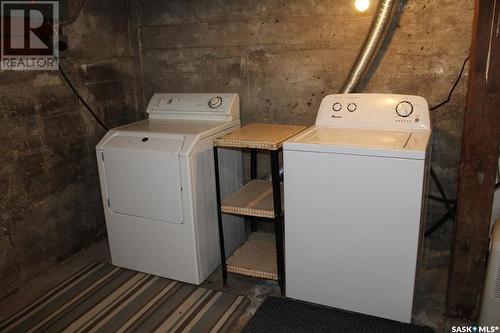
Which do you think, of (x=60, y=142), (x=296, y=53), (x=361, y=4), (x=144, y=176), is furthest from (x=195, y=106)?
(x=361, y=4)

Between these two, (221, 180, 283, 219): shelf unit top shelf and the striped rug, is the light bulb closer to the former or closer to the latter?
(221, 180, 283, 219): shelf unit top shelf

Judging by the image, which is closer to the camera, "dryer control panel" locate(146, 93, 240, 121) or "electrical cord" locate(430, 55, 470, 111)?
"electrical cord" locate(430, 55, 470, 111)

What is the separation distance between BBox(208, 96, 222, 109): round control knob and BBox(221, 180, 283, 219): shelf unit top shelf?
562 millimetres

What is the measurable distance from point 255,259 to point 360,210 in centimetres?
81

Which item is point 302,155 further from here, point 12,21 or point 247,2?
point 12,21

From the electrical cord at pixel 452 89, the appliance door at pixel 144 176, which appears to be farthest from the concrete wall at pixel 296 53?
the appliance door at pixel 144 176

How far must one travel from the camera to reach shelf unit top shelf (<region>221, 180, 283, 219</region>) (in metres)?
2.19

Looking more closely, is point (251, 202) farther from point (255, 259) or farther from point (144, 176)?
point (144, 176)

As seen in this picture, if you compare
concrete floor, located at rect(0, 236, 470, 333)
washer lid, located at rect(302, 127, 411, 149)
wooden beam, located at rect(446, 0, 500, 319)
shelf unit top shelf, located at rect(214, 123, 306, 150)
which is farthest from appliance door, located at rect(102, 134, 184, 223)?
wooden beam, located at rect(446, 0, 500, 319)

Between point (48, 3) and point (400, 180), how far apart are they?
2.28m

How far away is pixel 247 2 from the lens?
2664 mm

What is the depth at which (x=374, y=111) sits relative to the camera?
2252 mm

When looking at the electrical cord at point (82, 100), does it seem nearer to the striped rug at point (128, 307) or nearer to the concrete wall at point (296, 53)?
the concrete wall at point (296, 53)

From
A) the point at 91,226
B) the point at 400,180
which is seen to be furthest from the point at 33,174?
the point at 400,180
